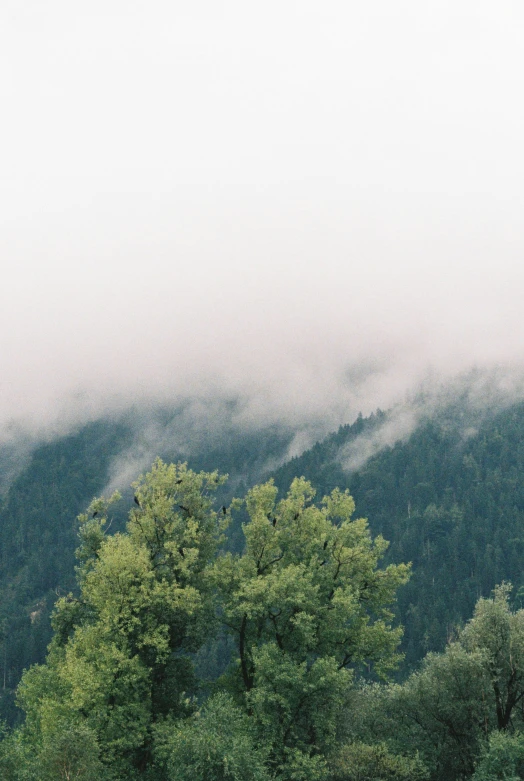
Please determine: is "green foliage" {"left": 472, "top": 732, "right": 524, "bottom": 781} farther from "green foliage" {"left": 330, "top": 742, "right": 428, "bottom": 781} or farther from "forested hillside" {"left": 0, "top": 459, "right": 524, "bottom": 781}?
"green foliage" {"left": 330, "top": 742, "right": 428, "bottom": 781}

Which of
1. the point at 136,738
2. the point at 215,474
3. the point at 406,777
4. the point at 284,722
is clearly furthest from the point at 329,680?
the point at 215,474

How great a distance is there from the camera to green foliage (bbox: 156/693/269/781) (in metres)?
27.2

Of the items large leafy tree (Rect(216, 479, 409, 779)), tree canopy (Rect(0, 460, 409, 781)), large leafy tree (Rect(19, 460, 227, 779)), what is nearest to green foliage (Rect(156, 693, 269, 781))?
tree canopy (Rect(0, 460, 409, 781))

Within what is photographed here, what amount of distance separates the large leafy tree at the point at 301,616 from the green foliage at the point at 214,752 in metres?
2.75

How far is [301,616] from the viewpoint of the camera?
3262 centimetres

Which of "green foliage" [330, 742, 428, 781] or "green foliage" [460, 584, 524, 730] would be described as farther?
"green foliage" [460, 584, 524, 730]

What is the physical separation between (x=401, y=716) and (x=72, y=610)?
23.4 meters

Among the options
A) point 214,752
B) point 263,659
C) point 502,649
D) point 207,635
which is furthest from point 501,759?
point 207,635

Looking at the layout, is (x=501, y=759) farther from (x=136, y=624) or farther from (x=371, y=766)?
(x=136, y=624)

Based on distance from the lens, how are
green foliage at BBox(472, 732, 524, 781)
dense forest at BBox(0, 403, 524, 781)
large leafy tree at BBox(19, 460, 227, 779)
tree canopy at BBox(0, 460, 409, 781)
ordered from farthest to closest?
large leafy tree at BBox(19, 460, 227, 779) < dense forest at BBox(0, 403, 524, 781) < tree canopy at BBox(0, 460, 409, 781) < green foliage at BBox(472, 732, 524, 781)

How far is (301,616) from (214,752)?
8.14 m

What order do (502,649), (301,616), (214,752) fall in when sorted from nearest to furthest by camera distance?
(214,752) → (301,616) → (502,649)

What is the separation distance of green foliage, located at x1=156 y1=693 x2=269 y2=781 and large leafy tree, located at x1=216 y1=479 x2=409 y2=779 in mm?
2751

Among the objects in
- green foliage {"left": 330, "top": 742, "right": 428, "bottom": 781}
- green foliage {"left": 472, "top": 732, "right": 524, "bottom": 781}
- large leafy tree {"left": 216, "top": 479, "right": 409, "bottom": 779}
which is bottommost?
green foliage {"left": 472, "top": 732, "right": 524, "bottom": 781}
